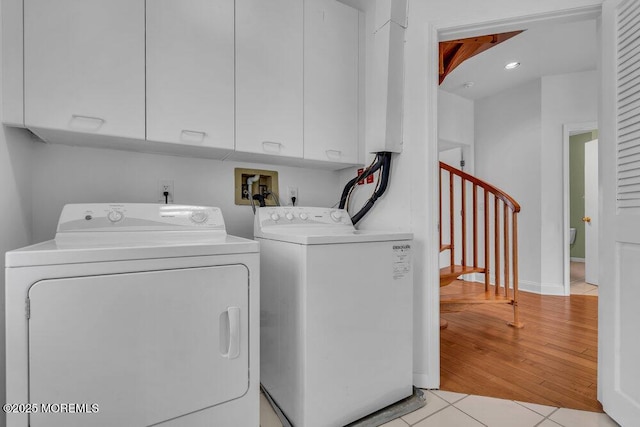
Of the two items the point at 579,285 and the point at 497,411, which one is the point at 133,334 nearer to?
the point at 497,411

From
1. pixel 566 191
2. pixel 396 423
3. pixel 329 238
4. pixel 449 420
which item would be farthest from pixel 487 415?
pixel 566 191

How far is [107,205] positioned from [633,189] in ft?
7.65

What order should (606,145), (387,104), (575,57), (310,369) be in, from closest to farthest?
(310,369)
(606,145)
(387,104)
(575,57)

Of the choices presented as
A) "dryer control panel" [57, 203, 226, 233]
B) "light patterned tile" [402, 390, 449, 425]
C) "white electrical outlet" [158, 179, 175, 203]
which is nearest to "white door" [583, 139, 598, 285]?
"light patterned tile" [402, 390, 449, 425]

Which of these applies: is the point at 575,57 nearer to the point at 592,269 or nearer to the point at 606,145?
the point at 606,145

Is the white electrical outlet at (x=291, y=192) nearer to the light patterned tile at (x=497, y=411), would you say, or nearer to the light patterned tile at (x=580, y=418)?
the light patterned tile at (x=497, y=411)

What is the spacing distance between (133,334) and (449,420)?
4.64 ft

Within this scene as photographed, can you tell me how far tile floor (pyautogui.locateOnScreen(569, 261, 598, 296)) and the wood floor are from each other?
61 cm

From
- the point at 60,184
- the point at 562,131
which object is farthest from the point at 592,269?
the point at 60,184

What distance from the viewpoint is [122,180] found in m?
1.58

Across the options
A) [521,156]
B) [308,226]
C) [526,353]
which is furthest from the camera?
[521,156]

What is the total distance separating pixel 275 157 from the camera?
5.76 ft

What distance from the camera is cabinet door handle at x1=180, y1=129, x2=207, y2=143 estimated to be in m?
1.43

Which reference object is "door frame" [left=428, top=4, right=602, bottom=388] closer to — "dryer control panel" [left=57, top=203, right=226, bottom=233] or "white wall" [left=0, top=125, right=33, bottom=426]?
"dryer control panel" [left=57, top=203, right=226, bottom=233]
